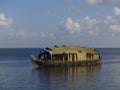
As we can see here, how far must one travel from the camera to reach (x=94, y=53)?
3364 inches

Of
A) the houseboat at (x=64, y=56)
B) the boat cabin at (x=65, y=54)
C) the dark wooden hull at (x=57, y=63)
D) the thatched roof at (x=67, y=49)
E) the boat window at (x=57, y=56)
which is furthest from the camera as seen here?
the thatched roof at (x=67, y=49)

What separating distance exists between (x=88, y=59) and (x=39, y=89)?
125 feet

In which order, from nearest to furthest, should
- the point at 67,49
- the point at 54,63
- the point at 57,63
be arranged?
1. the point at 54,63
2. the point at 57,63
3. the point at 67,49

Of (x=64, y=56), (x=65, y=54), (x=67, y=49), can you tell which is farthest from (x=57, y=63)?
(x=67, y=49)

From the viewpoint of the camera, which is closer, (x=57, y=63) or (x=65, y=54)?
(x=57, y=63)

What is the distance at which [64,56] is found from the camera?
7925 centimetres

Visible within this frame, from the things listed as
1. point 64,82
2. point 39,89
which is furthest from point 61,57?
point 39,89

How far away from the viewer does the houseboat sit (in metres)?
76.9

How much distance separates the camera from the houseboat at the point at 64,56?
7694 centimetres

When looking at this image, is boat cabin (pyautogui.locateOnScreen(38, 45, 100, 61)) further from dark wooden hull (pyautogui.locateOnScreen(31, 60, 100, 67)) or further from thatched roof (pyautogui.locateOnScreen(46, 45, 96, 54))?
dark wooden hull (pyautogui.locateOnScreen(31, 60, 100, 67))

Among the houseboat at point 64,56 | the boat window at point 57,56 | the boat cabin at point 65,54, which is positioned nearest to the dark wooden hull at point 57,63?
the houseboat at point 64,56

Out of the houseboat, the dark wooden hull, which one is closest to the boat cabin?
the houseboat

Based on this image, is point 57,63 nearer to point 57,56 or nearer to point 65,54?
point 57,56

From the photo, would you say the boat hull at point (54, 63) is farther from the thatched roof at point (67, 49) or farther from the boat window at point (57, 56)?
the thatched roof at point (67, 49)
